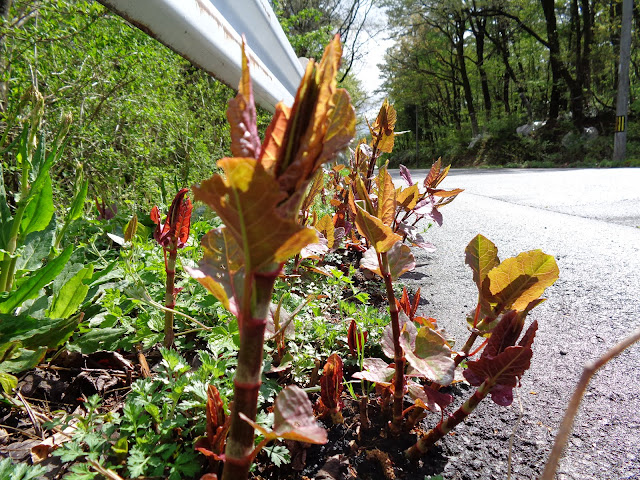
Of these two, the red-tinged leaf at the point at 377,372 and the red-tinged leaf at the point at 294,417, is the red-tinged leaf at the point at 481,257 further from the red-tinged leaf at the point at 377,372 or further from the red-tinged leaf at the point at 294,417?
the red-tinged leaf at the point at 294,417

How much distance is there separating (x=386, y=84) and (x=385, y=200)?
39.5 m

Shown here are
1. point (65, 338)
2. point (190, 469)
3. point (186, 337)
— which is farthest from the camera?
point (186, 337)

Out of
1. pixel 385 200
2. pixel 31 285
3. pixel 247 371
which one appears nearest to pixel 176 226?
pixel 31 285

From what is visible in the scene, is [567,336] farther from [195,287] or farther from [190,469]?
[195,287]

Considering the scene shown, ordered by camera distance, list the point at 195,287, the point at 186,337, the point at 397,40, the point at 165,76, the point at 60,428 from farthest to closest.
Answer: the point at 397,40 < the point at 165,76 < the point at 195,287 < the point at 186,337 < the point at 60,428

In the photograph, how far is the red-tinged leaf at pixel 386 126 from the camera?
1579mm

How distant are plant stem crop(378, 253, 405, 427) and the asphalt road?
0.51 ft

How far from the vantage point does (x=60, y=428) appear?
2.94 ft

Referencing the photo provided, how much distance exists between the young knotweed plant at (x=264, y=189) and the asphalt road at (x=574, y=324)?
0.54 m

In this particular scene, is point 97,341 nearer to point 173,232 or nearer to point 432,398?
point 173,232

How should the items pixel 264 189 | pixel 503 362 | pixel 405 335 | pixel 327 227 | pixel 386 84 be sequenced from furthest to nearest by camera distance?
pixel 386 84 → pixel 327 227 → pixel 405 335 → pixel 503 362 → pixel 264 189

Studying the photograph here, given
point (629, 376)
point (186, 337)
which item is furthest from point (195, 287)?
point (629, 376)

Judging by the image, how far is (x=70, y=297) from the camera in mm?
1126

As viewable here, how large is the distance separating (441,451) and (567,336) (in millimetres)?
611
